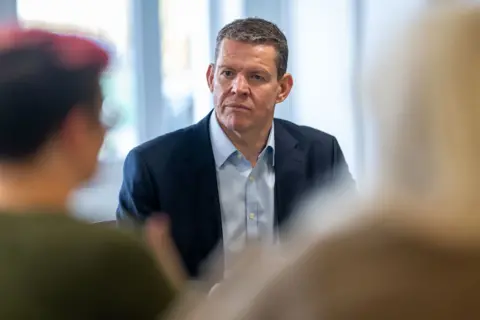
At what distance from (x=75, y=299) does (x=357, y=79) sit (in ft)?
1.44

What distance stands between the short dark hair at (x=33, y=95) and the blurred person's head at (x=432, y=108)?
0.42 meters

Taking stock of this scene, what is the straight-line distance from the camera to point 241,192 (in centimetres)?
161

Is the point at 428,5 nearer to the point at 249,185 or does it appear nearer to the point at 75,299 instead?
the point at 75,299

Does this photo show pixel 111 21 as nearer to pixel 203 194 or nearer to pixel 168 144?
pixel 168 144

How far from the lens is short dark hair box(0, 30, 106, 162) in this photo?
2.60ft

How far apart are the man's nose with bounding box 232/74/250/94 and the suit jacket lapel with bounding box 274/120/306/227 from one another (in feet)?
0.56

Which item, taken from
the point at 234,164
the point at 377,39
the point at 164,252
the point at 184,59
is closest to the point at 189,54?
the point at 184,59

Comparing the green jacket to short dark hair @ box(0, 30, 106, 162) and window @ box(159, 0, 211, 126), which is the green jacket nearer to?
short dark hair @ box(0, 30, 106, 162)

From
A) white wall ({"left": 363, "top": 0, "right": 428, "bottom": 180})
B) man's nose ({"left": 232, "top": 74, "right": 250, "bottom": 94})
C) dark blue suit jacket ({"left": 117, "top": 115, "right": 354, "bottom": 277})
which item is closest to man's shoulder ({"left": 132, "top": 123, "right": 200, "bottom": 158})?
dark blue suit jacket ({"left": 117, "top": 115, "right": 354, "bottom": 277})

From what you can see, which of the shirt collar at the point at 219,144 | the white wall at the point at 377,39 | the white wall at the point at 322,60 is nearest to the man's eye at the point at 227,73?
the shirt collar at the point at 219,144

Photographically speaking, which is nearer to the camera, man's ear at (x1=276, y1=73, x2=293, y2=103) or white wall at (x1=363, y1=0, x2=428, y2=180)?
white wall at (x1=363, y1=0, x2=428, y2=180)

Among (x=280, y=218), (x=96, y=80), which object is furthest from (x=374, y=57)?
(x=280, y=218)

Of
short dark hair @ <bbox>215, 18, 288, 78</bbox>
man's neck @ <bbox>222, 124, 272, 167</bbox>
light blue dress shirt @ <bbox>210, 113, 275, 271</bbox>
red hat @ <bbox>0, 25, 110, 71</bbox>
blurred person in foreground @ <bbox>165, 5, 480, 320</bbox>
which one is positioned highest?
short dark hair @ <bbox>215, 18, 288, 78</bbox>

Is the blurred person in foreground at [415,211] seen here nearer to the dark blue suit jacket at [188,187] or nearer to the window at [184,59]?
the dark blue suit jacket at [188,187]
